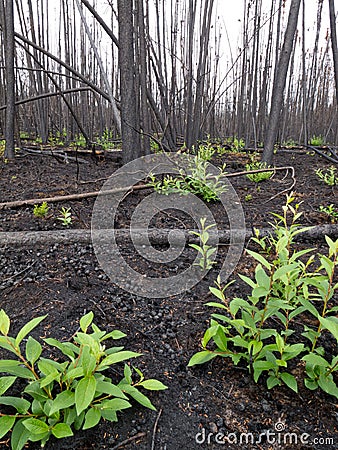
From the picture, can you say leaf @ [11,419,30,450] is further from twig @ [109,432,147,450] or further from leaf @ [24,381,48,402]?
twig @ [109,432,147,450]

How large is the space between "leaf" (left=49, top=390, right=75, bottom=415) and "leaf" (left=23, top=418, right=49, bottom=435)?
0.22 feet

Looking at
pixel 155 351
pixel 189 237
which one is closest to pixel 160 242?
pixel 189 237

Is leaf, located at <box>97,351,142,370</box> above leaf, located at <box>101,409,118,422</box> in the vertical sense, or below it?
above

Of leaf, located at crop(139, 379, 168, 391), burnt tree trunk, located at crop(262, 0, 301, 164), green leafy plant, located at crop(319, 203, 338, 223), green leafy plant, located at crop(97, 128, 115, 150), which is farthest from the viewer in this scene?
green leafy plant, located at crop(97, 128, 115, 150)

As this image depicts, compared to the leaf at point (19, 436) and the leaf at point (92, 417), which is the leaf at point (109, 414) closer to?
the leaf at point (92, 417)

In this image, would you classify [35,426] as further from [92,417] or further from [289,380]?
[289,380]

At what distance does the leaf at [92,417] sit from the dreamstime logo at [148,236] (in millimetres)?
866

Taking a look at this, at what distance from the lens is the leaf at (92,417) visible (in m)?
0.96

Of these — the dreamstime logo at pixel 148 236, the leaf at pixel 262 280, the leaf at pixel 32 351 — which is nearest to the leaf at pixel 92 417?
the leaf at pixel 32 351

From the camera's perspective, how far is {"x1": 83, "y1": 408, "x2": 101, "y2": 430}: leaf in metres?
0.96

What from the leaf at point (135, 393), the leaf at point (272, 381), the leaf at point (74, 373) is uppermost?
the leaf at point (74, 373)

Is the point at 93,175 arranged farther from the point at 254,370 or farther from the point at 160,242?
the point at 254,370

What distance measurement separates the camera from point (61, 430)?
0.95 metres

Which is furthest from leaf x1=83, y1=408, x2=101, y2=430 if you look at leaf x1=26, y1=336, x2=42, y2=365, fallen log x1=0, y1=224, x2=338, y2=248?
fallen log x1=0, y1=224, x2=338, y2=248
